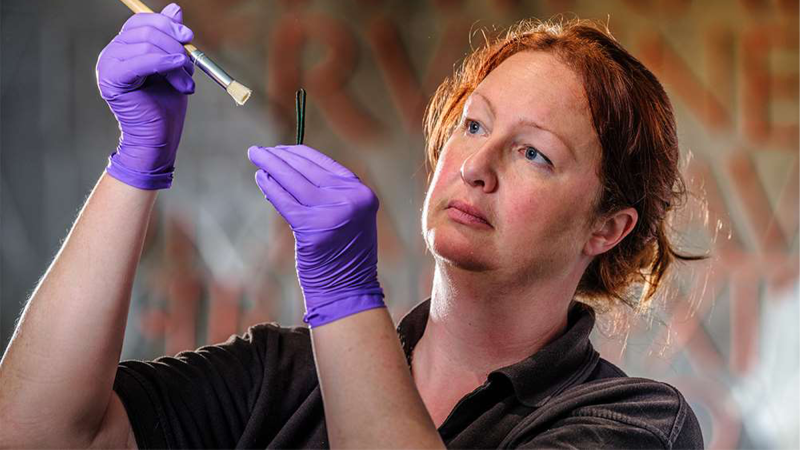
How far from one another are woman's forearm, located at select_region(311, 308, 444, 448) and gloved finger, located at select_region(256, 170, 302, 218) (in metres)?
0.17

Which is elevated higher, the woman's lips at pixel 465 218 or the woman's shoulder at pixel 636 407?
the woman's lips at pixel 465 218

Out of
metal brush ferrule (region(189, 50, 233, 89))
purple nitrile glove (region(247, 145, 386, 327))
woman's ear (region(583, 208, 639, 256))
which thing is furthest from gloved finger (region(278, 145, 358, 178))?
woman's ear (region(583, 208, 639, 256))

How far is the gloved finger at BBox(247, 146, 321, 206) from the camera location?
112 centimetres

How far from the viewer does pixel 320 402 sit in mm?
1397

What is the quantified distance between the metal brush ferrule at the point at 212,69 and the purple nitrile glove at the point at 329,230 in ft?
0.43

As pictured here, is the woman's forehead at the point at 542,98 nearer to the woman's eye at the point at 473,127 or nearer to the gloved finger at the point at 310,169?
the woman's eye at the point at 473,127

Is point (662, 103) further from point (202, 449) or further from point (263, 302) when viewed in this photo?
point (263, 302)

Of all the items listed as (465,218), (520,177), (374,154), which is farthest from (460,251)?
(374,154)

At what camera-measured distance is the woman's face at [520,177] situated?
134 centimetres

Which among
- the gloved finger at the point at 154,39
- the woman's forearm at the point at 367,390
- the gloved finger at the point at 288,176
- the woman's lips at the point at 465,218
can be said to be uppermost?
the gloved finger at the point at 154,39

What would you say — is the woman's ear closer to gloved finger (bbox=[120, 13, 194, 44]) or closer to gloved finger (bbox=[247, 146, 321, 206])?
gloved finger (bbox=[247, 146, 321, 206])

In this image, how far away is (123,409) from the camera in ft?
4.22


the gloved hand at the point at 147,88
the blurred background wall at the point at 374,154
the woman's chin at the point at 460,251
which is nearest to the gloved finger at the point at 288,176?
the gloved hand at the point at 147,88

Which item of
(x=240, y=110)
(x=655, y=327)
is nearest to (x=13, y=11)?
(x=240, y=110)
